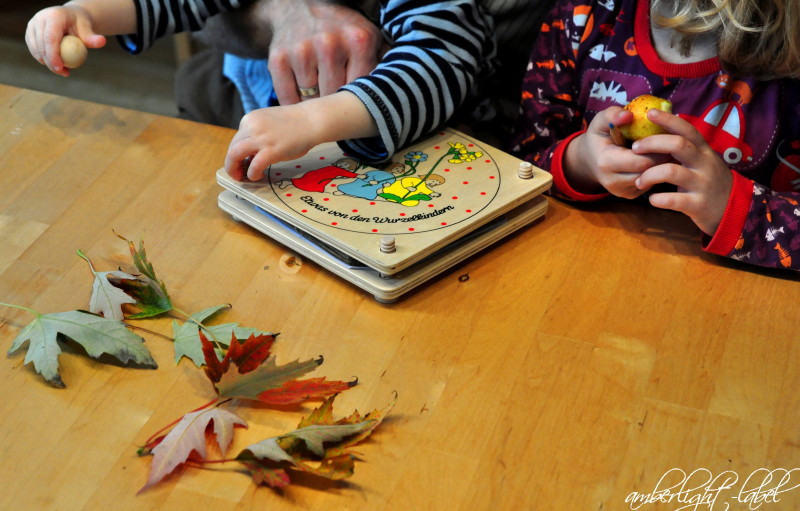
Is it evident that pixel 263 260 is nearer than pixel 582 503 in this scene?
No

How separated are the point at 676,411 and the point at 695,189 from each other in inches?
10.4

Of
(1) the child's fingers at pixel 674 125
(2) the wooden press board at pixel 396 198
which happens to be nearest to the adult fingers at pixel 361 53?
(2) the wooden press board at pixel 396 198

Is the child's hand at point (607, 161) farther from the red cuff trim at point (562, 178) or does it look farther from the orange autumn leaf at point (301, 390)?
the orange autumn leaf at point (301, 390)

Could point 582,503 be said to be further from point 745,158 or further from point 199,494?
point 745,158

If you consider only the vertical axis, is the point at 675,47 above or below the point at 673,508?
above

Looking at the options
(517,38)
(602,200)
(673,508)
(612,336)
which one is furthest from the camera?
(517,38)

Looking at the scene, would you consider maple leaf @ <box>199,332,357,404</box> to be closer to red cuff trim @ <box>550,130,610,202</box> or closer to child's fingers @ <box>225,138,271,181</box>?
child's fingers @ <box>225,138,271,181</box>

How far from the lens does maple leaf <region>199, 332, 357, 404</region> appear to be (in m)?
0.71

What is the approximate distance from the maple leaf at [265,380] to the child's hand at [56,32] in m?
0.47

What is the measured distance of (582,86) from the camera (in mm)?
1060

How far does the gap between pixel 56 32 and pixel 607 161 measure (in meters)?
0.65

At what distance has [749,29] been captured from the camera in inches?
34.5

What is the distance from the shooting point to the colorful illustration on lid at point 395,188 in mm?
857

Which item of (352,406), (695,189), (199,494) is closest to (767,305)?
(695,189)
